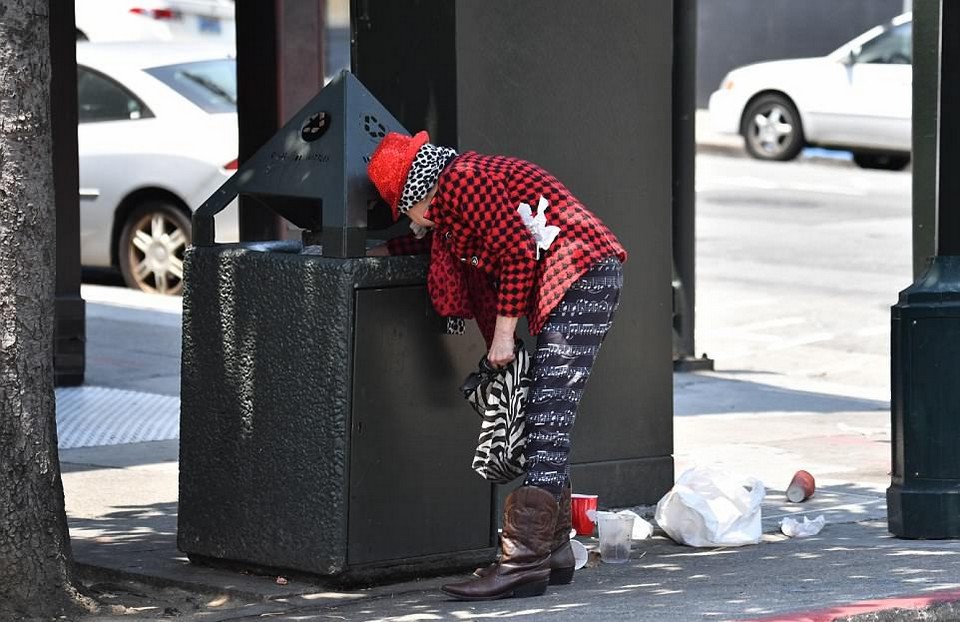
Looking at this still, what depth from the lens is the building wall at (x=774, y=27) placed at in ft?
79.8

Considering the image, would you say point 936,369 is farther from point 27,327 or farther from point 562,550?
point 27,327

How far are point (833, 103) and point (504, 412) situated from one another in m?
15.8

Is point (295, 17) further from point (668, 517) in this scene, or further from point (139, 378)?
point (668, 517)

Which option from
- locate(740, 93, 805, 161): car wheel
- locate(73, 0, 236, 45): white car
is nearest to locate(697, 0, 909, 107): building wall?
locate(740, 93, 805, 161): car wheel

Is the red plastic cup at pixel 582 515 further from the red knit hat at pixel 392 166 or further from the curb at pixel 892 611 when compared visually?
the red knit hat at pixel 392 166

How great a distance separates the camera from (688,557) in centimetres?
645

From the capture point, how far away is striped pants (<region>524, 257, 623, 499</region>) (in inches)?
223

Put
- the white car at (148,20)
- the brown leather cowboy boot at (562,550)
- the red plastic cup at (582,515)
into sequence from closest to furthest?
the brown leather cowboy boot at (562,550) < the red plastic cup at (582,515) < the white car at (148,20)

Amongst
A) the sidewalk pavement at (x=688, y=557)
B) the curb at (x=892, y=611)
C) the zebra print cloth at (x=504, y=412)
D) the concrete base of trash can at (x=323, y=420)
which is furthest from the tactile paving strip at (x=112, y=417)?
the curb at (x=892, y=611)

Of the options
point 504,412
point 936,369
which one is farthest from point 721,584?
point 936,369

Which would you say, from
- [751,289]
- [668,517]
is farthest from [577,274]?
[751,289]

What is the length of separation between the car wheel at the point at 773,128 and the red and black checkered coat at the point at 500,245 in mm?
16085

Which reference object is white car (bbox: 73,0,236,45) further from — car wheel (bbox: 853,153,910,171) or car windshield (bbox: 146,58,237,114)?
car wheel (bbox: 853,153,910,171)

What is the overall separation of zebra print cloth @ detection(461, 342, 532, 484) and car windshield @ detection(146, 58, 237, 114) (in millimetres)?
7487
